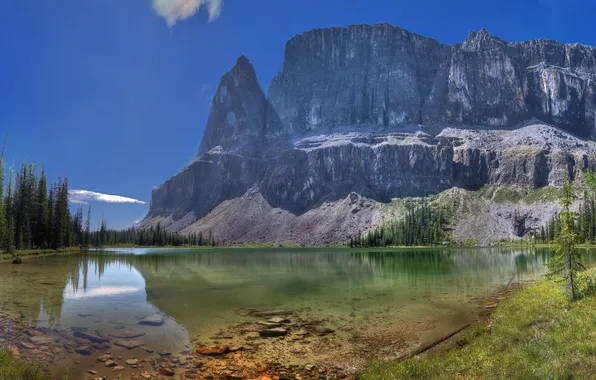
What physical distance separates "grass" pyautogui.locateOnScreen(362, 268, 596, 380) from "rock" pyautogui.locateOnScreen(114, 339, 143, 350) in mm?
12531

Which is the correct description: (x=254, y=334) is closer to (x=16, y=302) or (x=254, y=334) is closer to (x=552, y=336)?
(x=552, y=336)

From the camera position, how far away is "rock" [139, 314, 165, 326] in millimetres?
23439

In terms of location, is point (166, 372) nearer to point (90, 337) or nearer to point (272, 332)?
point (272, 332)

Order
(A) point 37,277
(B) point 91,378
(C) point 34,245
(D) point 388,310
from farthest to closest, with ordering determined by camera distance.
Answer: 1. (C) point 34,245
2. (A) point 37,277
3. (D) point 388,310
4. (B) point 91,378

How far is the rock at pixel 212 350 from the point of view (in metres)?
17.0

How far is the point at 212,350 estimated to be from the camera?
57.0 feet

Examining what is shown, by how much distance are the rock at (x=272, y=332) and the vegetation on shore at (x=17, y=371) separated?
35.1ft

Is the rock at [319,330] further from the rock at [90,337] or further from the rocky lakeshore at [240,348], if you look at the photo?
the rock at [90,337]

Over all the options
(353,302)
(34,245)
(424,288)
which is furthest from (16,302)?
(34,245)

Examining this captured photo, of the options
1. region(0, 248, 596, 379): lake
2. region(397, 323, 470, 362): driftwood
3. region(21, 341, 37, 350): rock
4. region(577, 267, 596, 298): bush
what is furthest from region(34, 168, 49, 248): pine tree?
region(577, 267, 596, 298): bush

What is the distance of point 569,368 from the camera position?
10.9m

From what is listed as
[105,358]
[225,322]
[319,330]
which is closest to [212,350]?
[105,358]

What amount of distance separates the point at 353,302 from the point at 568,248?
17456 mm

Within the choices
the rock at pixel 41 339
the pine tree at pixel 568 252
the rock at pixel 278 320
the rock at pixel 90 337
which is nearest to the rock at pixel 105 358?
the rock at pixel 90 337
